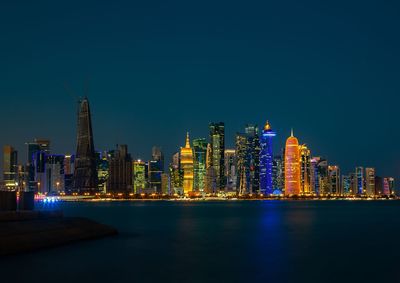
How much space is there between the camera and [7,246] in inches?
1903

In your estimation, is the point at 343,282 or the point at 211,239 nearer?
the point at 343,282

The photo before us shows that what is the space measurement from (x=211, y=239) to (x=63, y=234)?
2117 cm

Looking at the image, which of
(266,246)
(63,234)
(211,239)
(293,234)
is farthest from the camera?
(293,234)

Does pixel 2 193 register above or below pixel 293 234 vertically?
above

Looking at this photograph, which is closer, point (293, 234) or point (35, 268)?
point (35, 268)

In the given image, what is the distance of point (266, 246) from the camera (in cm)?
6650

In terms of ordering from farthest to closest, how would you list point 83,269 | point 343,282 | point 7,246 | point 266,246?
point 266,246 → point 7,246 → point 83,269 → point 343,282

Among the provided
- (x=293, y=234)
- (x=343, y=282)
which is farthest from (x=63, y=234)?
(x=293, y=234)

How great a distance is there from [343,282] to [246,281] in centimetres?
631

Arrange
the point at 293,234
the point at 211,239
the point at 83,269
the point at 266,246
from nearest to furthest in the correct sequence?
the point at 83,269 < the point at 266,246 < the point at 211,239 < the point at 293,234

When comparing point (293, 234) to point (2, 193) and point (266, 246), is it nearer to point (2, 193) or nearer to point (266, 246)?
point (266, 246)

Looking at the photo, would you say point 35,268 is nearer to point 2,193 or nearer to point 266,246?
point 2,193

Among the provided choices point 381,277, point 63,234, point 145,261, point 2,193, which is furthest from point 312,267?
point 2,193

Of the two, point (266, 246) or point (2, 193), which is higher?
point (2, 193)
